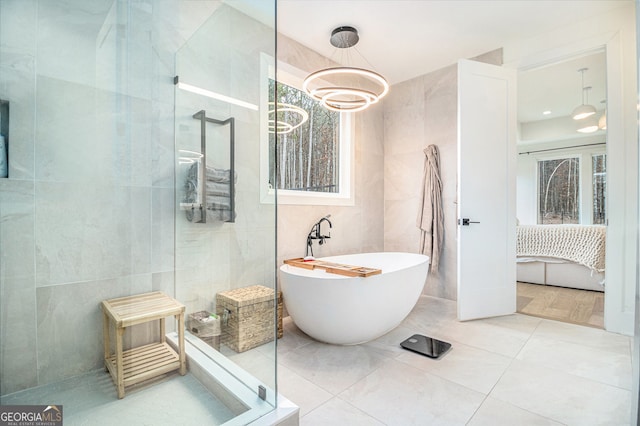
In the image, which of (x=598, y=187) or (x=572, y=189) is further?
(x=572, y=189)

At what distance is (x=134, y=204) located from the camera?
5.18ft

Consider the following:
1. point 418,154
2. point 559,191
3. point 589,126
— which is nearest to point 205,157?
point 418,154

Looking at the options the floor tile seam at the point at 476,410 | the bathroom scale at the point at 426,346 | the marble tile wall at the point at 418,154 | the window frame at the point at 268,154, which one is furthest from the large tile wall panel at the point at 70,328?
the marble tile wall at the point at 418,154

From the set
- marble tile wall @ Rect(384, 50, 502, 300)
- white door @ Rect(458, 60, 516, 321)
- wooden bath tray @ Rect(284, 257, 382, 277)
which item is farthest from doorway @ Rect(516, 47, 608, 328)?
wooden bath tray @ Rect(284, 257, 382, 277)

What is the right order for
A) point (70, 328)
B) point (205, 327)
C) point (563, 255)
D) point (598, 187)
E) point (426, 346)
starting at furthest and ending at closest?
point (598, 187) → point (563, 255) → point (426, 346) → point (205, 327) → point (70, 328)

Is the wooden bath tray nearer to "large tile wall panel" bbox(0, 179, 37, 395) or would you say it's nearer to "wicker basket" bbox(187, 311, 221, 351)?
"wicker basket" bbox(187, 311, 221, 351)

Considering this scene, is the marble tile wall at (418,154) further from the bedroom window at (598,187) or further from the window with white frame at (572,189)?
the bedroom window at (598,187)

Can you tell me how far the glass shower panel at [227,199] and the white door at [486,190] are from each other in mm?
1982

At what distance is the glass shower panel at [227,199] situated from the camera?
4.94 feet

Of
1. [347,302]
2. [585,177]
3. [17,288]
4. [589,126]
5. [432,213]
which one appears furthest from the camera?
[585,177]

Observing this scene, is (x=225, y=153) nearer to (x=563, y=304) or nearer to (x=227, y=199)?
(x=227, y=199)

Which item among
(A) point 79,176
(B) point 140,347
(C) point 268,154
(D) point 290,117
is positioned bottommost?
(B) point 140,347

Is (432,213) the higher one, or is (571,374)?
(432,213)

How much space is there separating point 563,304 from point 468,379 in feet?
7.27
